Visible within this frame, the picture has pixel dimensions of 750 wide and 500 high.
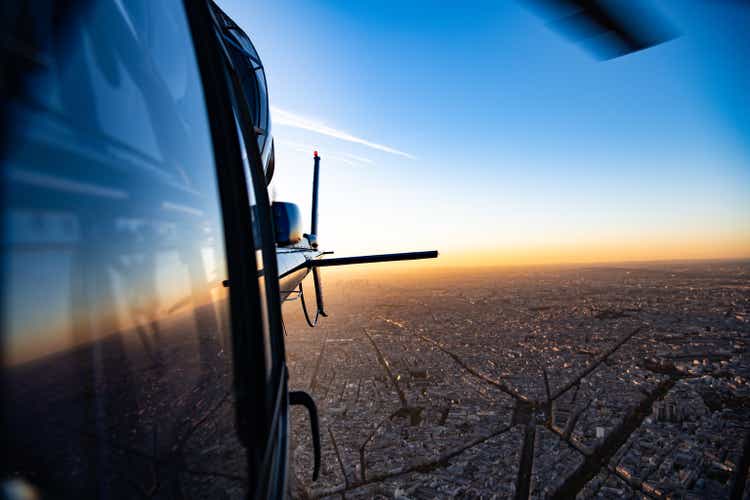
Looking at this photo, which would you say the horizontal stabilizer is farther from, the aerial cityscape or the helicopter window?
the aerial cityscape

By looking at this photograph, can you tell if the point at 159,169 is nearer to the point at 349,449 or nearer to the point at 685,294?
the point at 349,449

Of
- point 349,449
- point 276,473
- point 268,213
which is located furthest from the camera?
point 349,449

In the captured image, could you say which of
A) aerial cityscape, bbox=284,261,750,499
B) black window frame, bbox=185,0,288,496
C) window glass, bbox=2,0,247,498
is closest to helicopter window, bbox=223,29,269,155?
black window frame, bbox=185,0,288,496

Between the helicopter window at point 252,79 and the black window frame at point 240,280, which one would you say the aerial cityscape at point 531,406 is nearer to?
the black window frame at point 240,280

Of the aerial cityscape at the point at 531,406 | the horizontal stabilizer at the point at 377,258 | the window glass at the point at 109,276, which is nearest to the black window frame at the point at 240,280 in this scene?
the window glass at the point at 109,276

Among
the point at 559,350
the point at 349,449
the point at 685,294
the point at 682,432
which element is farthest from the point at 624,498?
the point at 685,294

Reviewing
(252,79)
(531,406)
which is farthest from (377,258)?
(531,406)
